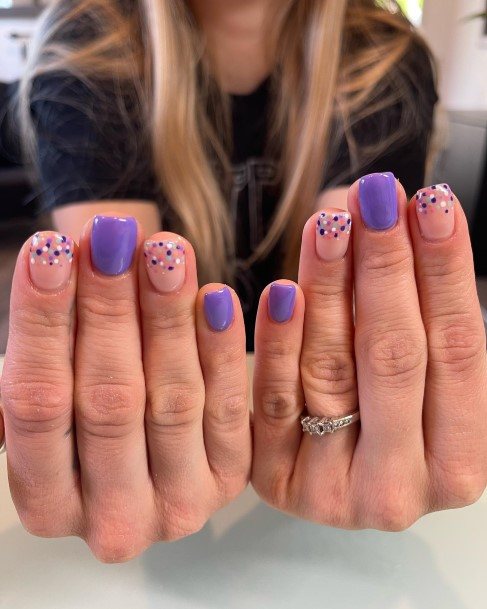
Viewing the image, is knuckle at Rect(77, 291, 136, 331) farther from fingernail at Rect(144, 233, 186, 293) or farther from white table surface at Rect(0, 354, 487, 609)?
white table surface at Rect(0, 354, 487, 609)


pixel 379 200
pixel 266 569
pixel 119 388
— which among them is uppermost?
pixel 379 200

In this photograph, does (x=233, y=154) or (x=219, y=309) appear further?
(x=233, y=154)

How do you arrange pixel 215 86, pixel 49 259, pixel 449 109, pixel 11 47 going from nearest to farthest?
pixel 49 259 < pixel 215 86 < pixel 449 109 < pixel 11 47

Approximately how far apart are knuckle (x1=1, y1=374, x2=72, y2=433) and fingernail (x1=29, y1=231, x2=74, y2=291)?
6 centimetres

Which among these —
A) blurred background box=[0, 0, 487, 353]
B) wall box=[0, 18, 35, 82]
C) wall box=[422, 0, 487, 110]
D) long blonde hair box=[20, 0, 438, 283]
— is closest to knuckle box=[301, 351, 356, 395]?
long blonde hair box=[20, 0, 438, 283]

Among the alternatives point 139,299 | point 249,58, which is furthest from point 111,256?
point 249,58

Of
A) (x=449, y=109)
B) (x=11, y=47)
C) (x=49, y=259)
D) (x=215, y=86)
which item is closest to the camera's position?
(x=49, y=259)

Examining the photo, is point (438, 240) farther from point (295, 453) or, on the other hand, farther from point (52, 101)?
point (52, 101)

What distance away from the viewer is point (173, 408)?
312mm

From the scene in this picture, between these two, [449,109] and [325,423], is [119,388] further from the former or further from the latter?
[449,109]

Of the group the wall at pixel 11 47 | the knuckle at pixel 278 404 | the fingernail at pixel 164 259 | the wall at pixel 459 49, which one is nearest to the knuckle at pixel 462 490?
the knuckle at pixel 278 404

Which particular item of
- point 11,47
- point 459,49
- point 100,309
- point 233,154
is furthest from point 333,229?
point 11,47

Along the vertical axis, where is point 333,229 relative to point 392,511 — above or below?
above

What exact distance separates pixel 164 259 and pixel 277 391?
0.11m
